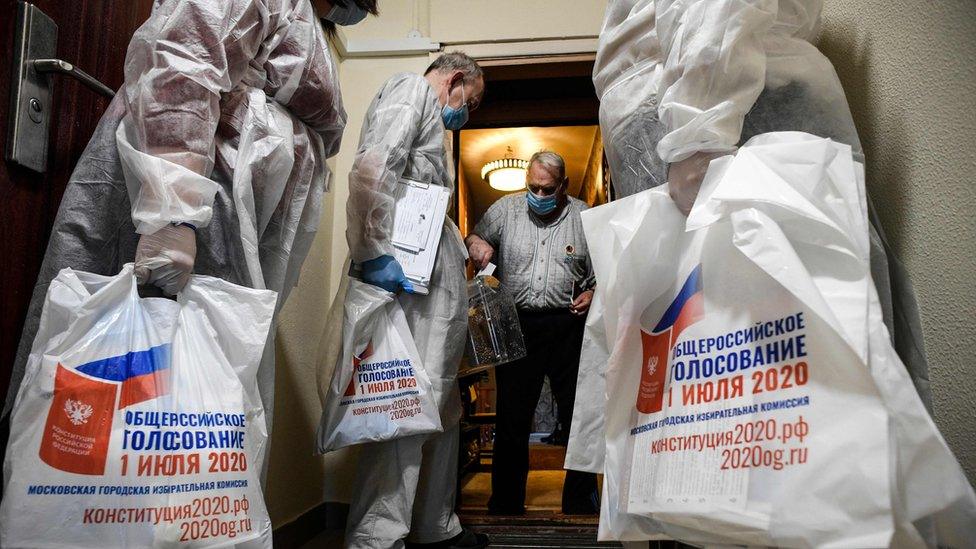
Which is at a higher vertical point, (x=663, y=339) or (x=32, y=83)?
(x=32, y=83)

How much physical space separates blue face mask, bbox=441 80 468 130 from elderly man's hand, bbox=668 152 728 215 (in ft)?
3.55

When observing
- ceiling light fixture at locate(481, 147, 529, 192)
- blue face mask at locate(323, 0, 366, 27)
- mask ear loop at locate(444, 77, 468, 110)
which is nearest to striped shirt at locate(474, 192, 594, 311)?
mask ear loop at locate(444, 77, 468, 110)

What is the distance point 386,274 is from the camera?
4.56 feet

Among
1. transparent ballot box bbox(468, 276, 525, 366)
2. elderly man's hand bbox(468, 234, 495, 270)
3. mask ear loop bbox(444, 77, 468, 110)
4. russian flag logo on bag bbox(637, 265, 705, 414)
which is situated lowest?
russian flag logo on bag bbox(637, 265, 705, 414)

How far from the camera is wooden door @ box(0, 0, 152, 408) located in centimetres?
72

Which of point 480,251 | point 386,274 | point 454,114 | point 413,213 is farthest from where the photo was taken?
point 480,251

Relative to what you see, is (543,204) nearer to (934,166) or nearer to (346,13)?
(346,13)

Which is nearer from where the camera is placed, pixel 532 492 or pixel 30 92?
pixel 30 92

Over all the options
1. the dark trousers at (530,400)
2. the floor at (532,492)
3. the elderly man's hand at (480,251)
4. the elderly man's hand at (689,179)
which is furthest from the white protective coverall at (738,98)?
the floor at (532,492)

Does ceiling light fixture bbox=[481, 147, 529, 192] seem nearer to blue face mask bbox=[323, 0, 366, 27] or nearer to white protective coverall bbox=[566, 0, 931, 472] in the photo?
blue face mask bbox=[323, 0, 366, 27]

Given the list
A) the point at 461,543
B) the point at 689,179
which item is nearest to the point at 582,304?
the point at 461,543

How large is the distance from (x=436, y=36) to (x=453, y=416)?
1.48 meters

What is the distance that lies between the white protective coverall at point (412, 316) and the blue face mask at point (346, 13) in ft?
0.88

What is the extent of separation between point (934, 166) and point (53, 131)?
110 centimetres
